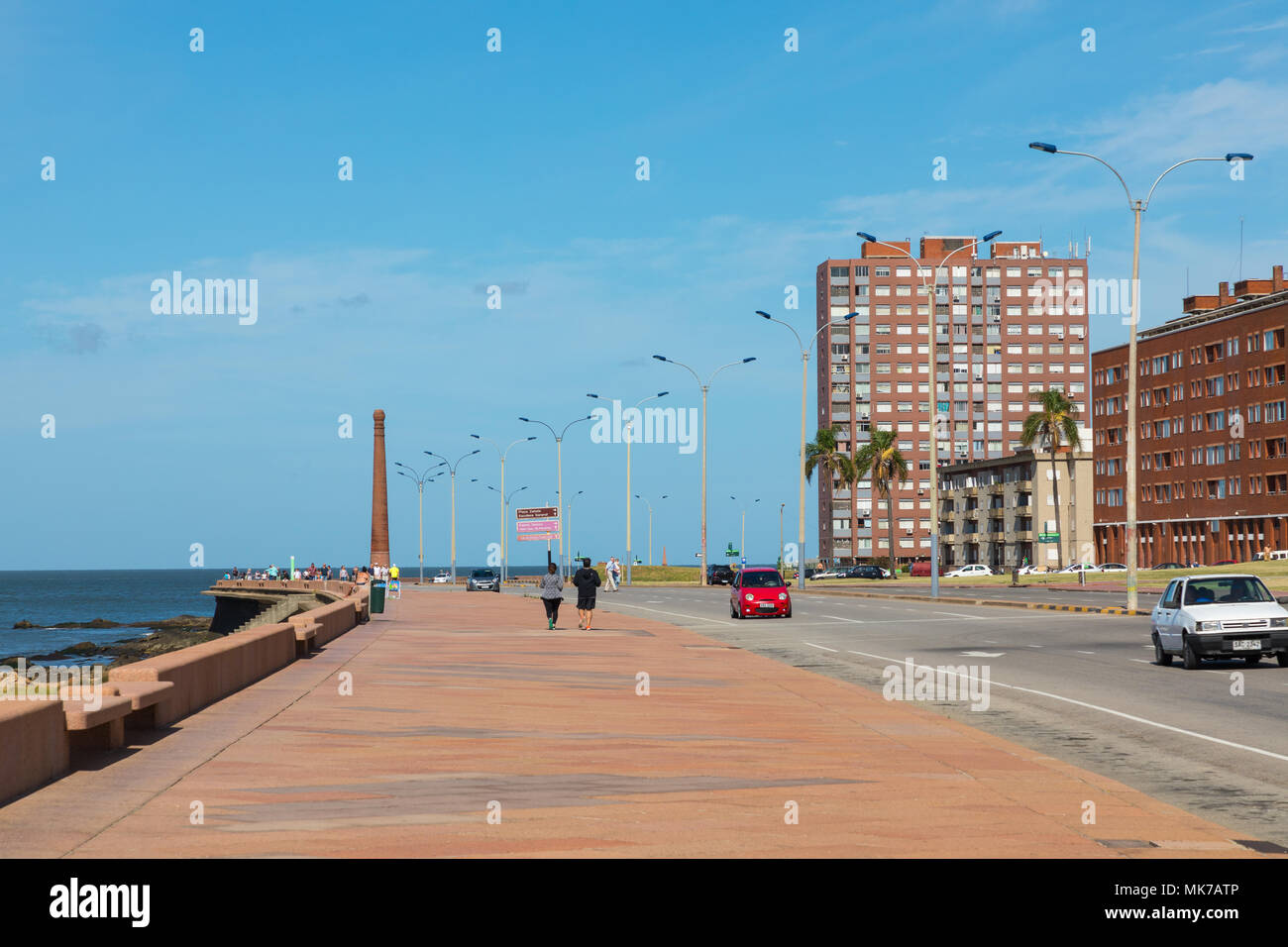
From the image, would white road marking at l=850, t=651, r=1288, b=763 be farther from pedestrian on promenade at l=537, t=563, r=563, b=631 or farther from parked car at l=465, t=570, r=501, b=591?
parked car at l=465, t=570, r=501, b=591

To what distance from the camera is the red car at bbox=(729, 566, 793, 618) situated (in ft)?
144

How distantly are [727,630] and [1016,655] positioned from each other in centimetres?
1273

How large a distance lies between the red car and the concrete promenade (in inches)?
983

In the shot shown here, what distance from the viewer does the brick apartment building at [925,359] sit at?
182 metres

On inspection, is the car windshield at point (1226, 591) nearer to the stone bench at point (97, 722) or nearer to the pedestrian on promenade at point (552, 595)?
the pedestrian on promenade at point (552, 595)

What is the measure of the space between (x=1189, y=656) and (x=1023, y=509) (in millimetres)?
118133

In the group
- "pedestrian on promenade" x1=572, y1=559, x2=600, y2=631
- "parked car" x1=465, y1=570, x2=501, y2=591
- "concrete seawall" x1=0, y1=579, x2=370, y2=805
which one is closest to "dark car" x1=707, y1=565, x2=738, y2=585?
"parked car" x1=465, y1=570, x2=501, y2=591

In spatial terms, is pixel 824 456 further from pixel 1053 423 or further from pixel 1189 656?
pixel 1189 656

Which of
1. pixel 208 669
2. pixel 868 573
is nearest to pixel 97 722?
pixel 208 669

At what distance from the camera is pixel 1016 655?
2616cm

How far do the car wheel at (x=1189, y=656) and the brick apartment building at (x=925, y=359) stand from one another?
158 meters

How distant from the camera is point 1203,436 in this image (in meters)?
115
